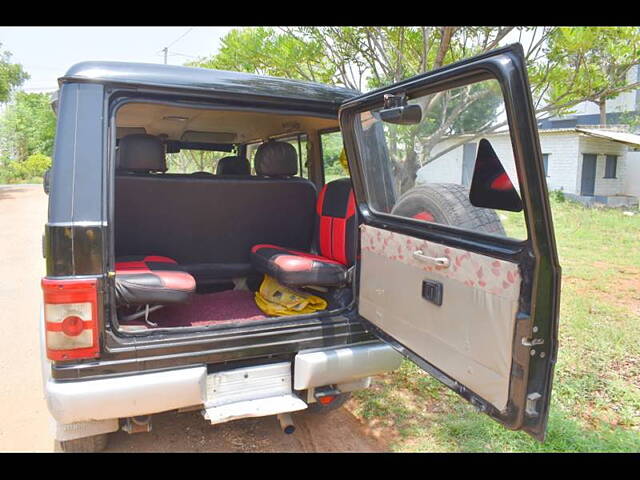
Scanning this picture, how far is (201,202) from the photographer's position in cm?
366

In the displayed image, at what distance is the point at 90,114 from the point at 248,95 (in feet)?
2.49

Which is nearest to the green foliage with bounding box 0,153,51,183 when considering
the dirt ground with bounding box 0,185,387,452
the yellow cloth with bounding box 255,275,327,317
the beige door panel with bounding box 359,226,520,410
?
the dirt ground with bounding box 0,185,387,452

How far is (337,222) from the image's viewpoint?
3.30 m

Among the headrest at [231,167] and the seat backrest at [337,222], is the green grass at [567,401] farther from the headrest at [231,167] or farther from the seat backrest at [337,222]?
the headrest at [231,167]

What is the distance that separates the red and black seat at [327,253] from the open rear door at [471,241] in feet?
1.39

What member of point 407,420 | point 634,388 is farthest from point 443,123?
point 634,388

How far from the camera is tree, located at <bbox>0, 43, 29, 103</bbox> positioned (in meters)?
18.0

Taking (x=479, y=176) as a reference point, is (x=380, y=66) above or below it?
above

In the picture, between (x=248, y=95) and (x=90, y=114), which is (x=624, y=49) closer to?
(x=248, y=95)

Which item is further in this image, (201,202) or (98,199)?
(201,202)

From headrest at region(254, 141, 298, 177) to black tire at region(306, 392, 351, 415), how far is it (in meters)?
1.64

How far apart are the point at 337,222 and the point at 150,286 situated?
1296 millimetres

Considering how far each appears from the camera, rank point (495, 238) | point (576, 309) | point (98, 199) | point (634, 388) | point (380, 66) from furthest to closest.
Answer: point (380, 66)
point (576, 309)
point (634, 388)
point (98, 199)
point (495, 238)

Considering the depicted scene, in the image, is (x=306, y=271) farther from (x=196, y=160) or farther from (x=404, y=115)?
(x=196, y=160)
